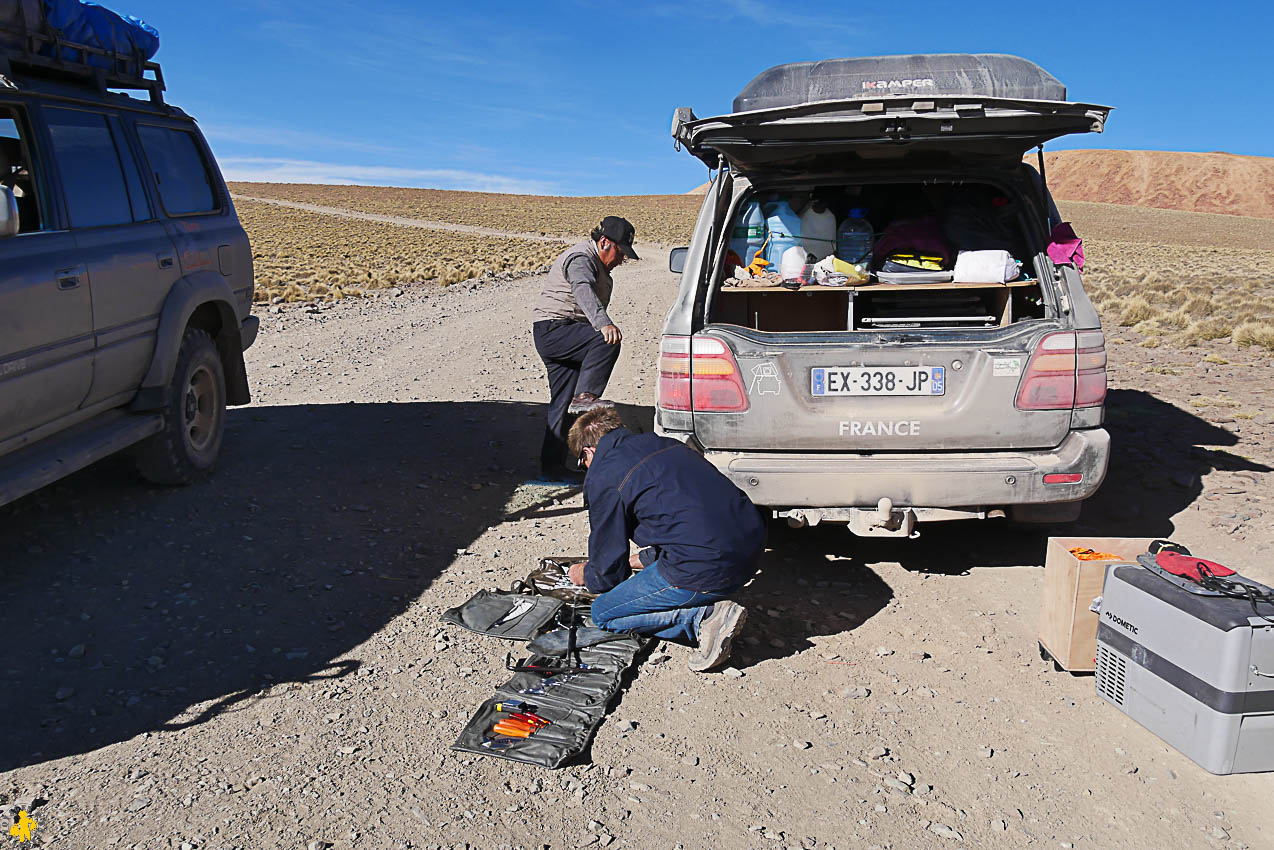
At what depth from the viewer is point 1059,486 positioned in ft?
14.5

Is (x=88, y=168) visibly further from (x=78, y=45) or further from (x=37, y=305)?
(x=37, y=305)

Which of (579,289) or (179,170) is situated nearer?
(579,289)

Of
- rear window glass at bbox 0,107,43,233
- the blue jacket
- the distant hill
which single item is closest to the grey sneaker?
the blue jacket

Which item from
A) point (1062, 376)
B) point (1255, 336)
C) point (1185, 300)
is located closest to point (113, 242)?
point (1062, 376)

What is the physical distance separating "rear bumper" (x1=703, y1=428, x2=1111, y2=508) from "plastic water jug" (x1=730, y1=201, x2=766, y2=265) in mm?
1776

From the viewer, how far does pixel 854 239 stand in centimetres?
589

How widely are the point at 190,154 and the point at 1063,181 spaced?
145 meters

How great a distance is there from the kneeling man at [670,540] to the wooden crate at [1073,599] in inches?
47.6

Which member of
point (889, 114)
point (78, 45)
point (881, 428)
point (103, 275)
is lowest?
point (881, 428)

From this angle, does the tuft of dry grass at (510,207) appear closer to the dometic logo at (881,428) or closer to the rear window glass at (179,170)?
the rear window glass at (179,170)

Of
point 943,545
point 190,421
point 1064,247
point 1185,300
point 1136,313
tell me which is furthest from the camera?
point 1185,300

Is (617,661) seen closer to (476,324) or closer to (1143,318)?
(476,324)

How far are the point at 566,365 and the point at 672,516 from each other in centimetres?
283

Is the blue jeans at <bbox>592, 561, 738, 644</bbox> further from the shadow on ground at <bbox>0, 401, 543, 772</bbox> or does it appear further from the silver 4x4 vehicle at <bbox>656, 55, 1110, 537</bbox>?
the shadow on ground at <bbox>0, 401, 543, 772</bbox>
